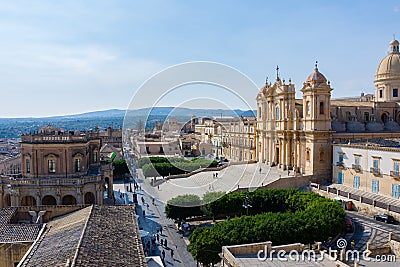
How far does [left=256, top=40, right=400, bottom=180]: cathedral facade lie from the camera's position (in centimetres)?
4288

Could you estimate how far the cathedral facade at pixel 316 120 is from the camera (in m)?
42.9

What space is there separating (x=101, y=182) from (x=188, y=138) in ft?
165

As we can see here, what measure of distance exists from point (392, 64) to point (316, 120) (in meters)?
20.3

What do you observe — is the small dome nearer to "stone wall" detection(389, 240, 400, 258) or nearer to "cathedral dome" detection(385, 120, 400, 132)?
"cathedral dome" detection(385, 120, 400, 132)

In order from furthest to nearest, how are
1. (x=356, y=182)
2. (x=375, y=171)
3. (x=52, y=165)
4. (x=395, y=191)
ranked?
(x=356, y=182) < (x=52, y=165) < (x=375, y=171) < (x=395, y=191)

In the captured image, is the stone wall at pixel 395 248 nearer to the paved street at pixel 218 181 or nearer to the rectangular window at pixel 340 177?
the paved street at pixel 218 181

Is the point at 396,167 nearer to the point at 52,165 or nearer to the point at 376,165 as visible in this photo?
the point at 376,165

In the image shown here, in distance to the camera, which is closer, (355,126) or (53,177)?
(53,177)

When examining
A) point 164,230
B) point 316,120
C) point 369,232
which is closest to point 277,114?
point 316,120

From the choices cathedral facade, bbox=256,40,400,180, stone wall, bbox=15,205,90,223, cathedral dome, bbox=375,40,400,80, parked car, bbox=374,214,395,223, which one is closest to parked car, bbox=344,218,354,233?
parked car, bbox=374,214,395,223

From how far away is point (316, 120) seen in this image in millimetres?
42781

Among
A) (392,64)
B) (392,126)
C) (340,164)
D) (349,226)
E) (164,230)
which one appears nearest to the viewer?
(349,226)

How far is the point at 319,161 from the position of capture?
42.8m

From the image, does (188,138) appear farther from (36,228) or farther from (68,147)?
(36,228)
